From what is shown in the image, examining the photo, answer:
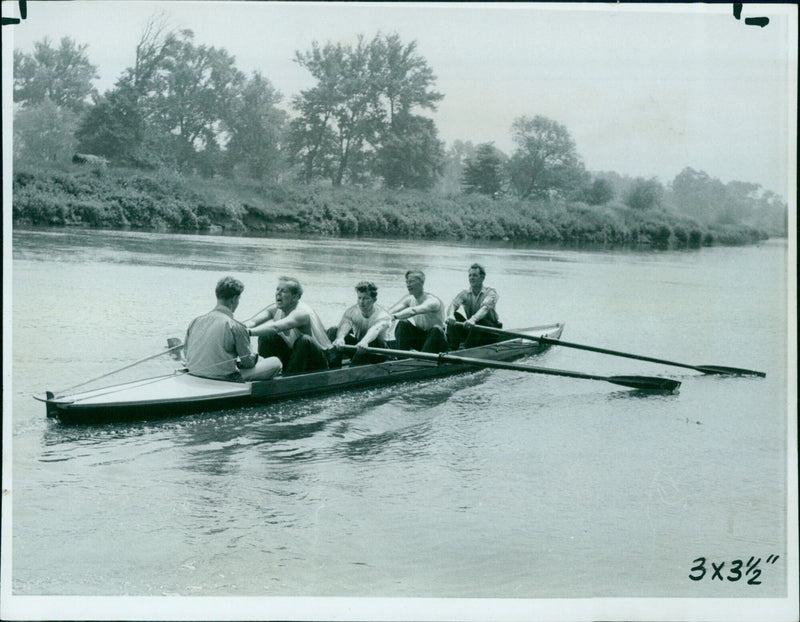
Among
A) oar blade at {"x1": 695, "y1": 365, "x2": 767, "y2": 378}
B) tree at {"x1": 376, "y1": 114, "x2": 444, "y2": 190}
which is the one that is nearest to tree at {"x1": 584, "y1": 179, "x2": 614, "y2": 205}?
tree at {"x1": 376, "y1": 114, "x2": 444, "y2": 190}

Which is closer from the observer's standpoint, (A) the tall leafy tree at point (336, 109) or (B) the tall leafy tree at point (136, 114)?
(B) the tall leafy tree at point (136, 114)

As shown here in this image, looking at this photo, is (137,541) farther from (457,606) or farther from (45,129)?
(45,129)

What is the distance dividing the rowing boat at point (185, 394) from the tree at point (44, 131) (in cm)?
192

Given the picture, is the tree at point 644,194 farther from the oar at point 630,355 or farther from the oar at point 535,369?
the oar at point 535,369

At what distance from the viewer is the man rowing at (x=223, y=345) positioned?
6562 mm

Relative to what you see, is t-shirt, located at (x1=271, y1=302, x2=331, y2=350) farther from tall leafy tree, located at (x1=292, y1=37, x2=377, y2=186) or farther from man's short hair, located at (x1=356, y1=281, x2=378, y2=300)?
tall leafy tree, located at (x1=292, y1=37, x2=377, y2=186)

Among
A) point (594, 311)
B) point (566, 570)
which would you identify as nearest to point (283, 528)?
point (566, 570)

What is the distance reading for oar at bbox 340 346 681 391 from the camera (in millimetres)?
8047

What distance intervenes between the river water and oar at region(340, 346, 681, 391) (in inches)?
8.8

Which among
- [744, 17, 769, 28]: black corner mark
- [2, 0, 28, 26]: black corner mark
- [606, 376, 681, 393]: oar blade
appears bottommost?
[606, 376, 681, 393]: oar blade

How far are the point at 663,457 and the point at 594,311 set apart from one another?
5862 mm

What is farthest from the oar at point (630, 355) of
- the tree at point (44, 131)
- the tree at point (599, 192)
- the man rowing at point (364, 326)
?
the tree at point (44, 131)

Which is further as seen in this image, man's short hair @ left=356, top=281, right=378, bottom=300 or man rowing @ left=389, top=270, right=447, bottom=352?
man rowing @ left=389, top=270, right=447, bottom=352

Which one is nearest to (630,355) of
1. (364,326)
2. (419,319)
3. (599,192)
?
(599,192)
